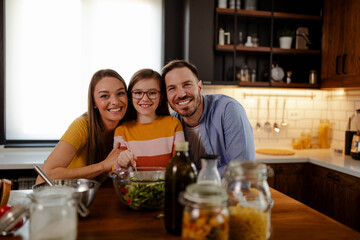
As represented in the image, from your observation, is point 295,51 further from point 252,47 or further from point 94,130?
point 94,130

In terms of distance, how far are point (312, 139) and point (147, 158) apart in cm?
280

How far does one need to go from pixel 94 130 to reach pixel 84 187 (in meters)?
0.69

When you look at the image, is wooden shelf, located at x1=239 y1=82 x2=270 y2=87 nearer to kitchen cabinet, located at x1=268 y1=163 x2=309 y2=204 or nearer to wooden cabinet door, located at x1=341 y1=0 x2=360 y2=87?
wooden cabinet door, located at x1=341 y1=0 x2=360 y2=87

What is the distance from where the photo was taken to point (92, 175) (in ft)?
5.70

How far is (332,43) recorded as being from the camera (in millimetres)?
3463

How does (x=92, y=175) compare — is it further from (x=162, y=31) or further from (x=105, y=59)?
(x=162, y=31)

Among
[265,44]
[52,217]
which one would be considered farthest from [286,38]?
[52,217]

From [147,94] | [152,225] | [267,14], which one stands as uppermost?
[267,14]

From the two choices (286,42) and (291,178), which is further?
(286,42)

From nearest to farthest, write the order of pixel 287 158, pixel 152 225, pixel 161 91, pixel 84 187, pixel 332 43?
pixel 152 225 < pixel 84 187 < pixel 161 91 < pixel 287 158 < pixel 332 43

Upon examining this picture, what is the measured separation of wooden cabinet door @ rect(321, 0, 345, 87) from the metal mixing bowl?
116 inches

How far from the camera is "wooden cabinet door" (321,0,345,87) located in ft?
11.0

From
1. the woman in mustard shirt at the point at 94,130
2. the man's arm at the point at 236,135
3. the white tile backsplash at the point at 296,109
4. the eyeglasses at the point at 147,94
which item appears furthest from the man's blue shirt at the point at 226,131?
the white tile backsplash at the point at 296,109

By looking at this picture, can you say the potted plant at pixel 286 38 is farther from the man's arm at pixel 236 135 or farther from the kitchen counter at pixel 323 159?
the man's arm at pixel 236 135
